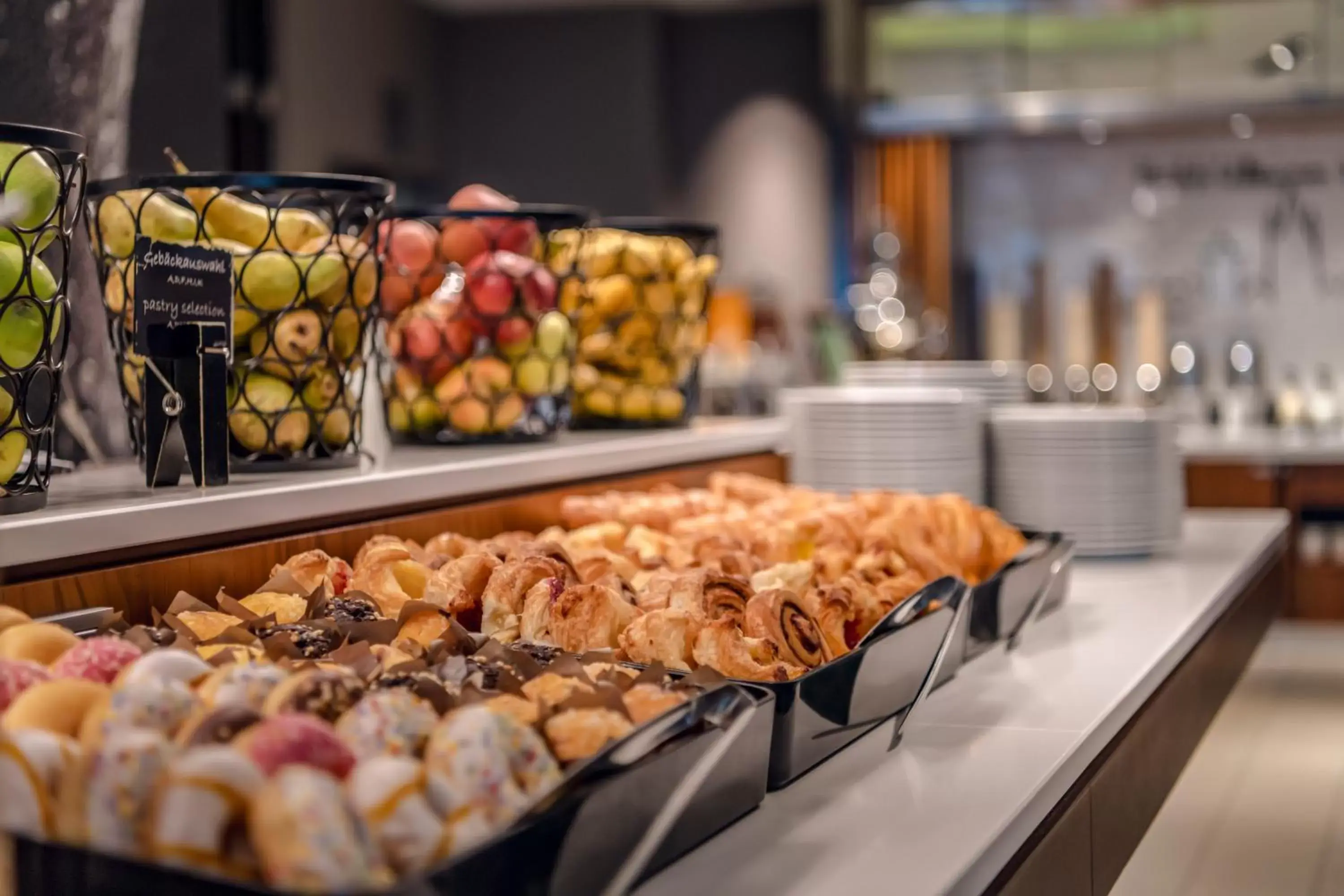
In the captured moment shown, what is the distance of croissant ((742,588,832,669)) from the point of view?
41.8 inches

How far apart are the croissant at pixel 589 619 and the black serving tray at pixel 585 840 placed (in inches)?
7.8

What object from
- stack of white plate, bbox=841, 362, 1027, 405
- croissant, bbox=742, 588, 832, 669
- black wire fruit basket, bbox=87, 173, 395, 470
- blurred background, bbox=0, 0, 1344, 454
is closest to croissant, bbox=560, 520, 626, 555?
black wire fruit basket, bbox=87, 173, 395, 470

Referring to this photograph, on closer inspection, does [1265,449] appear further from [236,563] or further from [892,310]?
[236,563]

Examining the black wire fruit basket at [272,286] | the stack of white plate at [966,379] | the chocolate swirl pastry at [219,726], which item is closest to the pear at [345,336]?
the black wire fruit basket at [272,286]

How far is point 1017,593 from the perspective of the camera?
1.49 meters

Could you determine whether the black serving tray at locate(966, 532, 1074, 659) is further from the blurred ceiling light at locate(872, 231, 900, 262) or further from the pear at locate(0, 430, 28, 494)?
the blurred ceiling light at locate(872, 231, 900, 262)

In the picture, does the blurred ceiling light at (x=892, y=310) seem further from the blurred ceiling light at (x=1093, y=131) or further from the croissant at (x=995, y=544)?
the croissant at (x=995, y=544)

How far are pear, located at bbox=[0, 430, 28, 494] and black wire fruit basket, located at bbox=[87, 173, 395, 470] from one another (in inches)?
7.4

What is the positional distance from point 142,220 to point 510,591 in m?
0.51

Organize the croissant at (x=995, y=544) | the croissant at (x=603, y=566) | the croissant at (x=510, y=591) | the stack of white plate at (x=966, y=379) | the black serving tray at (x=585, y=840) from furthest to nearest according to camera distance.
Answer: the stack of white plate at (x=966, y=379) → the croissant at (x=995, y=544) → the croissant at (x=603, y=566) → the croissant at (x=510, y=591) → the black serving tray at (x=585, y=840)

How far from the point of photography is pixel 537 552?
45.6 inches

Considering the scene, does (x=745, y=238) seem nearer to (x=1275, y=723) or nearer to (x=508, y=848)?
(x=1275, y=723)

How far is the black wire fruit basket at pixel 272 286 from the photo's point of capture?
50.8 inches

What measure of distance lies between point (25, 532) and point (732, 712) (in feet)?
1.67
